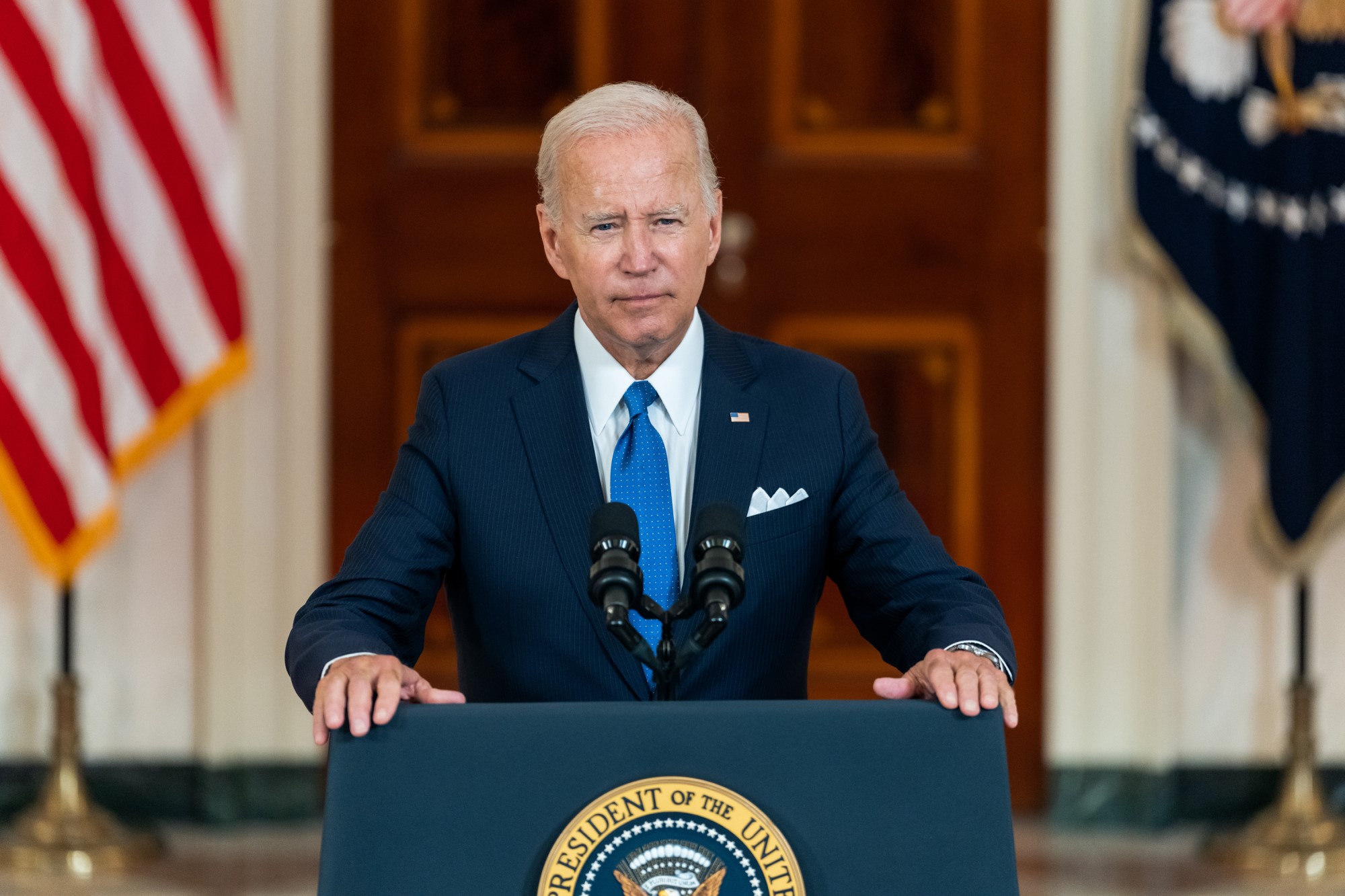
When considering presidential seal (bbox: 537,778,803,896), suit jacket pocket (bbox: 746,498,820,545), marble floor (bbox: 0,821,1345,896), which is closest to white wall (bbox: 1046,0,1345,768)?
marble floor (bbox: 0,821,1345,896)

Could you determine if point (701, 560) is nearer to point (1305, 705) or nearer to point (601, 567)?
point (601, 567)

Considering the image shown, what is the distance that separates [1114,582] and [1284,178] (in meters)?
1.08

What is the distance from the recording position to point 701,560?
1.52 meters

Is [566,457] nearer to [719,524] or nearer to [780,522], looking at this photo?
[780,522]

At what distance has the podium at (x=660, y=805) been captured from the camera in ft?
4.72

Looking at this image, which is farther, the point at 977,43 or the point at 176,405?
the point at 977,43

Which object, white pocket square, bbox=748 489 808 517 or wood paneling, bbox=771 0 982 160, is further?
wood paneling, bbox=771 0 982 160

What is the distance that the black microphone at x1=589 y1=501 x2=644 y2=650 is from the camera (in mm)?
1474

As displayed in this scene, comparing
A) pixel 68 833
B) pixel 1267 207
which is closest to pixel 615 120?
pixel 1267 207

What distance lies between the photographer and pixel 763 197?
434cm

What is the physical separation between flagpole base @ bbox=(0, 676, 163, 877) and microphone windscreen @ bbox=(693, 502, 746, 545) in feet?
8.99

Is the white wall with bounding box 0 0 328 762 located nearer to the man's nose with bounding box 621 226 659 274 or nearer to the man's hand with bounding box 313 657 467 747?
the man's nose with bounding box 621 226 659 274

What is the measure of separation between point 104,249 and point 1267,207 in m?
2.77

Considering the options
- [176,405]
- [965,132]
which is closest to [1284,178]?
[965,132]
